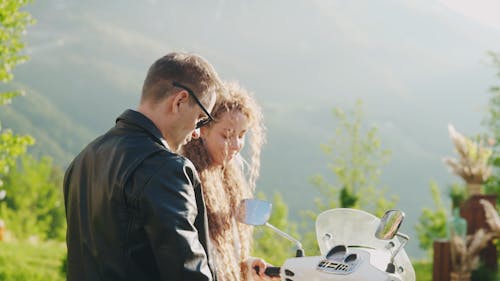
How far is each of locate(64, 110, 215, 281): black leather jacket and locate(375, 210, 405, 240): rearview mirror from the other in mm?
564

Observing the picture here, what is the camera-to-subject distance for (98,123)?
94812 millimetres

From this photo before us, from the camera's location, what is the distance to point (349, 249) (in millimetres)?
2096

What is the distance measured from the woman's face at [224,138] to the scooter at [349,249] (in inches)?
14.6

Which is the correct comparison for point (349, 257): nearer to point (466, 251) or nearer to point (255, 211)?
point (255, 211)

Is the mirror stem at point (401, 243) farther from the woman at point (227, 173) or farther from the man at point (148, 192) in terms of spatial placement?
the woman at point (227, 173)

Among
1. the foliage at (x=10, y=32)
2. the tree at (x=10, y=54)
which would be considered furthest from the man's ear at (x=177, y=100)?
the foliage at (x=10, y=32)

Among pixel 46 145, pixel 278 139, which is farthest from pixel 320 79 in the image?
pixel 46 145

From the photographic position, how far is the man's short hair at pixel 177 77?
1.74m

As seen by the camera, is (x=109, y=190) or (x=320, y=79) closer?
(x=109, y=190)

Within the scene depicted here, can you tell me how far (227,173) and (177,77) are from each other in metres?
1.21

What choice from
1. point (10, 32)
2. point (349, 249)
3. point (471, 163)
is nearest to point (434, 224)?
point (471, 163)

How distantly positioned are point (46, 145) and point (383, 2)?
85197mm

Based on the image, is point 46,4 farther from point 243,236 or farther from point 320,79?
point 243,236

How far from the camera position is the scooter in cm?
194
